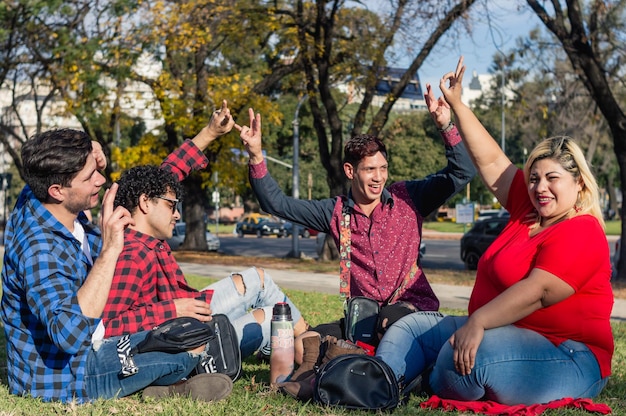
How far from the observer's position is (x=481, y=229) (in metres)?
20.7

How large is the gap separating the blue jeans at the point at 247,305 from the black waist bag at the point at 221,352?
56 centimetres

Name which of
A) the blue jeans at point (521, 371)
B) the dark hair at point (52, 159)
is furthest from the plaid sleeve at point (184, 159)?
the blue jeans at point (521, 371)

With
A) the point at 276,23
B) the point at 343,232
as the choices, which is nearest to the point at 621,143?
the point at 276,23

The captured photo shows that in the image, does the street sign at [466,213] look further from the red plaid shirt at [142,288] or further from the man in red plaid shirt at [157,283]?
the red plaid shirt at [142,288]

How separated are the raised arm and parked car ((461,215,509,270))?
15.7 metres

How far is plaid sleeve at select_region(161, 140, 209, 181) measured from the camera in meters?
5.52

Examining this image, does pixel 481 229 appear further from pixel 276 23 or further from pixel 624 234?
pixel 276 23

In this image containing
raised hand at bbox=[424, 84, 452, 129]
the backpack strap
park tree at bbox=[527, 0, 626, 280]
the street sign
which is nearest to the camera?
→ raised hand at bbox=[424, 84, 452, 129]

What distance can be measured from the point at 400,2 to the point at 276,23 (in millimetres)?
2795

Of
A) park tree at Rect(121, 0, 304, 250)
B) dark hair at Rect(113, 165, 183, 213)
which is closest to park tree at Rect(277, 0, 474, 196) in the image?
park tree at Rect(121, 0, 304, 250)

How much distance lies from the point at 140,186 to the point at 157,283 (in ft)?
1.86

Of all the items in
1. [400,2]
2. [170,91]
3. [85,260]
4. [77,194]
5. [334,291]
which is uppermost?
[400,2]

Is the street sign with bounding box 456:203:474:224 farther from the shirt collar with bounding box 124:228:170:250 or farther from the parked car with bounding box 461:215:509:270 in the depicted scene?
the shirt collar with bounding box 124:228:170:250

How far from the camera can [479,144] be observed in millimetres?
4582
